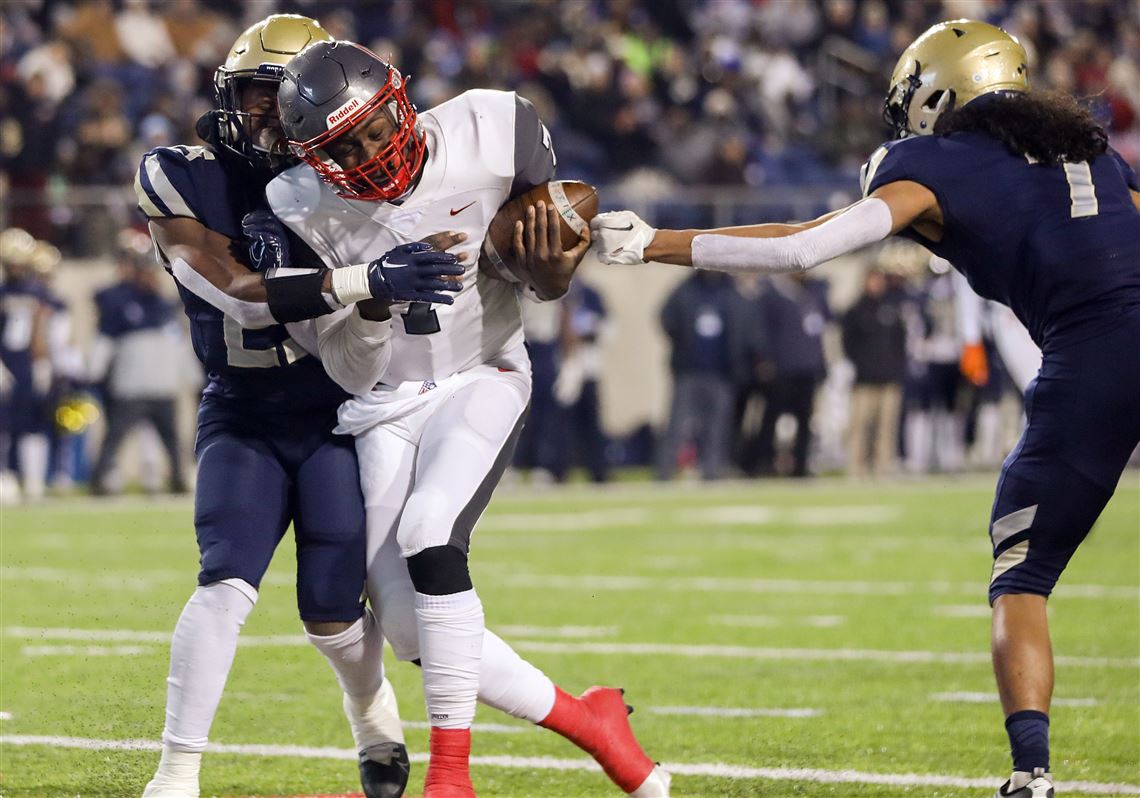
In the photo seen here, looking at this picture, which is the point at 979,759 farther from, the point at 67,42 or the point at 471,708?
the point at 67,42

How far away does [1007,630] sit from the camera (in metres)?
3.68

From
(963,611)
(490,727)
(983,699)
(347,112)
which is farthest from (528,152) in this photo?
(963,611)

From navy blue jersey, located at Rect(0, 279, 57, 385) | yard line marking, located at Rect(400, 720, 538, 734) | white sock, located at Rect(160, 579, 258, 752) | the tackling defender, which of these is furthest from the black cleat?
navy blue jersey, located at Rect(0, 279, 57, 385)

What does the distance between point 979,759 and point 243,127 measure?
2255 mm

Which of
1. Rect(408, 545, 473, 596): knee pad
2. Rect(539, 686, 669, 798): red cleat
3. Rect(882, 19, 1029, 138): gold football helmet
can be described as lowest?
Rect(539, 686, 669, 798): red cleat

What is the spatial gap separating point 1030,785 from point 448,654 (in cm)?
114

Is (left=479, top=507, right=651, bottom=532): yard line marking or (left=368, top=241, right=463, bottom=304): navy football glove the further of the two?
(left=479, top=507, right=651, bottom=532): yard line marking

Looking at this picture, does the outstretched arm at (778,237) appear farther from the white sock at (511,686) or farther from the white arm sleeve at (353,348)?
the white sock at (511,686)

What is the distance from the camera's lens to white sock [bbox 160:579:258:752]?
3.72 metres

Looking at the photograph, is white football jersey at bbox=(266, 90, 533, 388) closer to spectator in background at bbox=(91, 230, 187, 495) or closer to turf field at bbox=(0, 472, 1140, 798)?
turf field at bbox=(0, 472, 1140, 798)

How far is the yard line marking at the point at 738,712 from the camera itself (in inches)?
199

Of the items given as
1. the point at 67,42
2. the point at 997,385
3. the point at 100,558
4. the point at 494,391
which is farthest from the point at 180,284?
the point at 997,385

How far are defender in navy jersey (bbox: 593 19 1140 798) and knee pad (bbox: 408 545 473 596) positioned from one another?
0.67m

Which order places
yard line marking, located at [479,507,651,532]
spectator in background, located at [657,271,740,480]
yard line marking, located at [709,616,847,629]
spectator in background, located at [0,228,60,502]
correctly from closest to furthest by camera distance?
1. yard line marking, located at [709,616,847,629]
2. yard line marking, located at [479,507,651,532]
3. spectator in background, located at [0,228,60,502]
4. spectator in background, located at [657,271,740,480]
